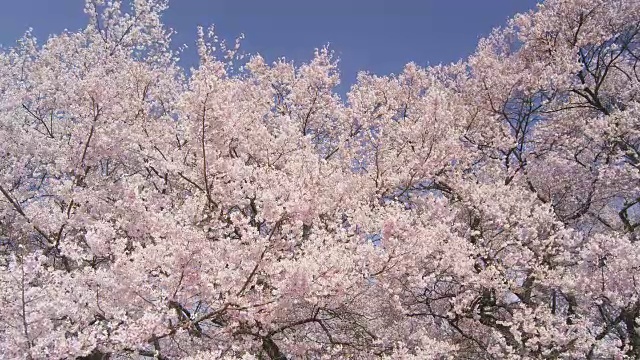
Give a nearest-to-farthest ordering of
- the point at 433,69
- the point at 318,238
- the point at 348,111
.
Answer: the point at 318,238, the point at 348,111, the point at 433,69

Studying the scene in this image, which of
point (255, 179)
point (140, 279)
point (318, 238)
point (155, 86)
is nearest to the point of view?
point (140, 279)

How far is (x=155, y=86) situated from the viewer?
15.1 metres

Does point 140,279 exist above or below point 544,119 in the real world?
below

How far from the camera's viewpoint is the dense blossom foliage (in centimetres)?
812

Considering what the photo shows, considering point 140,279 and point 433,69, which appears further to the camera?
point 433,69

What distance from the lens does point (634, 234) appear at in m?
13.1

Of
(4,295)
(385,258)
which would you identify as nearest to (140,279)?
(4,295)

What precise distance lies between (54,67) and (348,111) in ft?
27.3

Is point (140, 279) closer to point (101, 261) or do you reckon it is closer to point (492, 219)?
point (101, 261)

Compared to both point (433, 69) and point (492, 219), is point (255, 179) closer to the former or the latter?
point (492, 219)

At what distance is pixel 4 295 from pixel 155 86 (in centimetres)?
913

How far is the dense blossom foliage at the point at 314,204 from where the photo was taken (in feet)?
26.6

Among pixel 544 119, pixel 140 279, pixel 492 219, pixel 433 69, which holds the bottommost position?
pixel 140 279

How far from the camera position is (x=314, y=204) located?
909 centimetres
